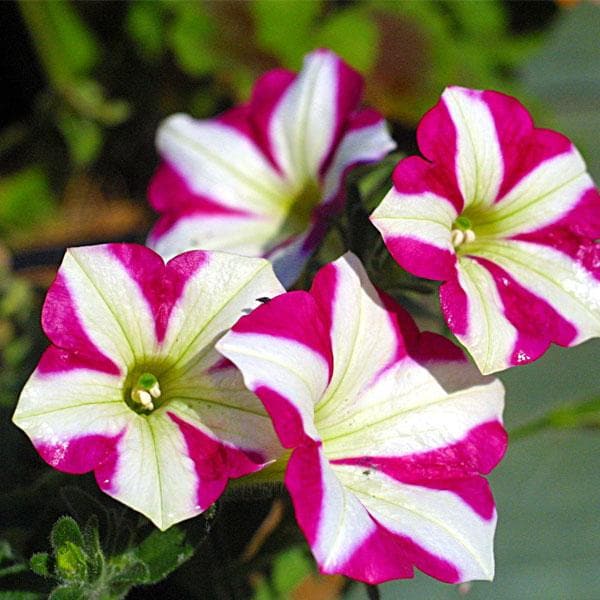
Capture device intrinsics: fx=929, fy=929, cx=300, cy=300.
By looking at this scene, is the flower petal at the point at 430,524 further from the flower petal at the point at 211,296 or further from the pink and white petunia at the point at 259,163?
the pink and white petunia at the point at 259,163

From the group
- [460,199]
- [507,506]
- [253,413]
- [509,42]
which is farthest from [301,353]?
[509,42]

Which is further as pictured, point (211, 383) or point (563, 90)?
point (563, 90)

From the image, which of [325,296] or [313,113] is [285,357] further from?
[313,113]

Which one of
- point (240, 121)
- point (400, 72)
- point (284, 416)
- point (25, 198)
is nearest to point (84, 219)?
point (25, 198)

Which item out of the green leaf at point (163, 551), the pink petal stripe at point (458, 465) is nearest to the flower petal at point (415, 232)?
the pink petal stripe at point (458, 465)

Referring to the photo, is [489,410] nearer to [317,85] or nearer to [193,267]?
[193,267]

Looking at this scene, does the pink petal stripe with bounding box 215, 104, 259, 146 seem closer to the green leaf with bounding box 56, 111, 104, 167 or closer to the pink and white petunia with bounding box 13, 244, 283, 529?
the pink and white petunia with bounding box 13, 244, 283, 529

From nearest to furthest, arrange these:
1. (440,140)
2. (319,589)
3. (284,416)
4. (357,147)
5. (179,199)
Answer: (284,416), (440,140), (357,147), (179,199), (319,589)
